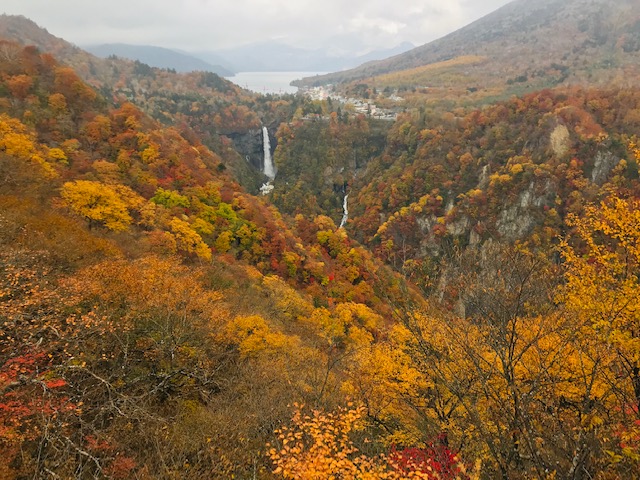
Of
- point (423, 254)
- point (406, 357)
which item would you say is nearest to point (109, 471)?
point (406, 357)

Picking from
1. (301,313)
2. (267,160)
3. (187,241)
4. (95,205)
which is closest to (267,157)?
(267,160)

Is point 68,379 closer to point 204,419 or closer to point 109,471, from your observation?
point 109,471

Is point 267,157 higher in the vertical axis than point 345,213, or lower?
higher

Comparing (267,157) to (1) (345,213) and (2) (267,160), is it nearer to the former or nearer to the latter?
(2) (267,160)

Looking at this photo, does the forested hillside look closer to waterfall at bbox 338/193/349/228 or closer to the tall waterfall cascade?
waterfall at bbox 338/193/349/228

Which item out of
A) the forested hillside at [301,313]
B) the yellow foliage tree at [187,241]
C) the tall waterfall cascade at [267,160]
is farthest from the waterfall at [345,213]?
the yellow foliage tree at [187,241]

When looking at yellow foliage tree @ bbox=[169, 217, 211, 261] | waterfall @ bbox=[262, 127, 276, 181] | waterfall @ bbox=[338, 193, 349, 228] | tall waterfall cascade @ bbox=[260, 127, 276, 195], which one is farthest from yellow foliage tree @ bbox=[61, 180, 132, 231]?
waterfall @ bbox=[262, 127, 276, 181]
